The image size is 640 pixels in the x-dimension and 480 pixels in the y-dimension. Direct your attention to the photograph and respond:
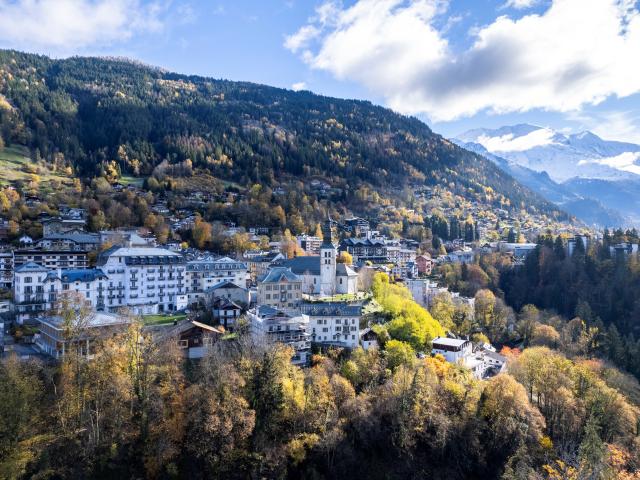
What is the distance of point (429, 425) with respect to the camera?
39531 mm

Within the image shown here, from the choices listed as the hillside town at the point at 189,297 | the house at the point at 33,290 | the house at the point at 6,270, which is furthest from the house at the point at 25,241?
the house at the point at 33,290

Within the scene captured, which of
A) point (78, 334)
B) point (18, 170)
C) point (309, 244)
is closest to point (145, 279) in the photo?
point (78, 334)

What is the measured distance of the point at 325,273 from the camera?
2378 inches

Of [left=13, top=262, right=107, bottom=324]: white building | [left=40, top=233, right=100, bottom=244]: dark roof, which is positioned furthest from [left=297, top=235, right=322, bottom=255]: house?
[left=13, top=262, right=107, bottom=324]: white building

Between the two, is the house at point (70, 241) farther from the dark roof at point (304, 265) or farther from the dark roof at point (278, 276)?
the dark roof at point (278, 276)

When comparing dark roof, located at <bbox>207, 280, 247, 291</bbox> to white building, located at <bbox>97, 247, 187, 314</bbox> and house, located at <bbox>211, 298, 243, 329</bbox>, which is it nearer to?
white building, located at <bbox>97, 247, 187, 314</bbox>

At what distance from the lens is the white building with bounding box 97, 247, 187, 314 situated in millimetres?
51938

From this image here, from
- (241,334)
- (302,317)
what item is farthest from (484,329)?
(241,334)

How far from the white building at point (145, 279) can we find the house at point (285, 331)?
551 inches

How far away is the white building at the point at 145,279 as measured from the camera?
5194cm

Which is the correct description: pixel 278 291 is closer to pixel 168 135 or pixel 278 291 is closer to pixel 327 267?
pixel 327 267

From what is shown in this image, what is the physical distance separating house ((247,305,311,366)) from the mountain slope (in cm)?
8069

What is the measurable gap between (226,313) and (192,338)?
696 cm

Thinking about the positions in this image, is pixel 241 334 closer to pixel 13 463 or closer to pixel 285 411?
pixel 285 411
